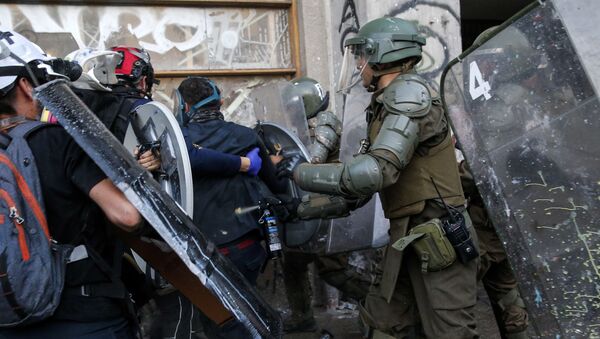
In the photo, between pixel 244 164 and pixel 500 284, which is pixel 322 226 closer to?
pixel 244 164

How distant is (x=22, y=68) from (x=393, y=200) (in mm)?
1744

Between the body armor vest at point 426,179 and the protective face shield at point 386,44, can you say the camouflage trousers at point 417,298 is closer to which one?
the body armor vest at point 426,179

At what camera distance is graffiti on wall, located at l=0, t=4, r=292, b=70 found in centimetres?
515

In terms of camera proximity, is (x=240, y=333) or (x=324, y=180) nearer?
(x=324, y=180)

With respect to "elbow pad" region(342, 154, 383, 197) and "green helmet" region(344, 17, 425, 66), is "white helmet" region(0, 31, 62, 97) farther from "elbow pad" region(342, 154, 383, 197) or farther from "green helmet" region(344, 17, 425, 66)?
"green helmet" region(344, 17, 425, 66)

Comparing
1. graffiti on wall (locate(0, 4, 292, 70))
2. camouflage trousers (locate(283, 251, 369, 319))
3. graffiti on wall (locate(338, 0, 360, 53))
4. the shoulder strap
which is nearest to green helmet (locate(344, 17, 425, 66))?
the shoulder strap

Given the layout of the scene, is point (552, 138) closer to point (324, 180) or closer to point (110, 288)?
point (324, 180)

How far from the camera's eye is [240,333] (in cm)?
337

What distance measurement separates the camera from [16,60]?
6.35 ft

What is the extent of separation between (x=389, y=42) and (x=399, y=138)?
57 centimetres

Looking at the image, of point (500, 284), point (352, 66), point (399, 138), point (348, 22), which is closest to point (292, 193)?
point (352, 66)

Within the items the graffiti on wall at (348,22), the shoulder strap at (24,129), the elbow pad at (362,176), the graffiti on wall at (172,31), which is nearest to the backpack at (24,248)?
the shoulder strap at (24,129)

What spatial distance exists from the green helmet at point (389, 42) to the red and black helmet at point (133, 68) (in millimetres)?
1143

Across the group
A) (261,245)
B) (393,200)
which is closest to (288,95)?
(261,245)
